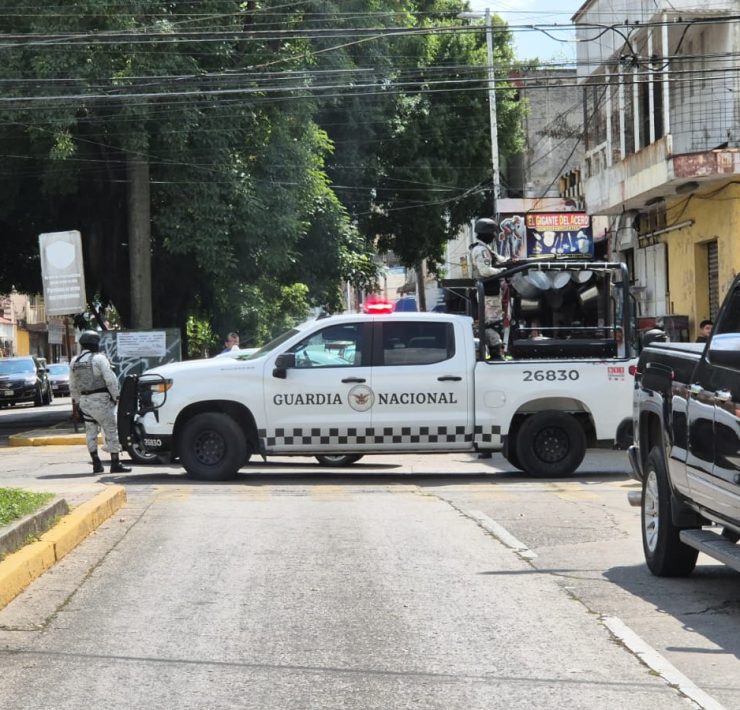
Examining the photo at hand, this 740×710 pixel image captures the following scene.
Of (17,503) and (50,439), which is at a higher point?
(17,503)

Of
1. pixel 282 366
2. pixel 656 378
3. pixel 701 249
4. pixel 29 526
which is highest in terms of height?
pixel 701 249

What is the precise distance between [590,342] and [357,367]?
9.70 ft

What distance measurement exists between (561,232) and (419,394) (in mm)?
16367

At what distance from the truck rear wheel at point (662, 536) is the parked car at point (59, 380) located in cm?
4884

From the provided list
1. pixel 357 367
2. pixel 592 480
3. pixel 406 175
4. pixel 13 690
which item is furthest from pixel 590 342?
pixel 406 175

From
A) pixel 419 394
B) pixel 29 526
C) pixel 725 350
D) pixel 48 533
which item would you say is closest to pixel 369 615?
pixel 725 350

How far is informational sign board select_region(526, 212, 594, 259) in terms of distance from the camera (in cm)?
3035

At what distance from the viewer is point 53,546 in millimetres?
8875

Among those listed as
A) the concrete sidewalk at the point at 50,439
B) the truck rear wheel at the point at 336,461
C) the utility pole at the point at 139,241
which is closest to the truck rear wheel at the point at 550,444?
the truck rear wheel at the point at 336,461

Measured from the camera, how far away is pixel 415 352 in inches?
604

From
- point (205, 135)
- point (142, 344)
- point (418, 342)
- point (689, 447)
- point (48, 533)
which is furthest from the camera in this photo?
point (205, 135)

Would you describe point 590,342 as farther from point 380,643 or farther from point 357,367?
point 380,643

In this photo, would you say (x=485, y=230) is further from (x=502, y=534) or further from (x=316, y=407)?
(x=502, y=534)

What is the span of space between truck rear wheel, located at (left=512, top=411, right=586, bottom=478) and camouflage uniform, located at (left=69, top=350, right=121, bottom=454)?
511 cm
